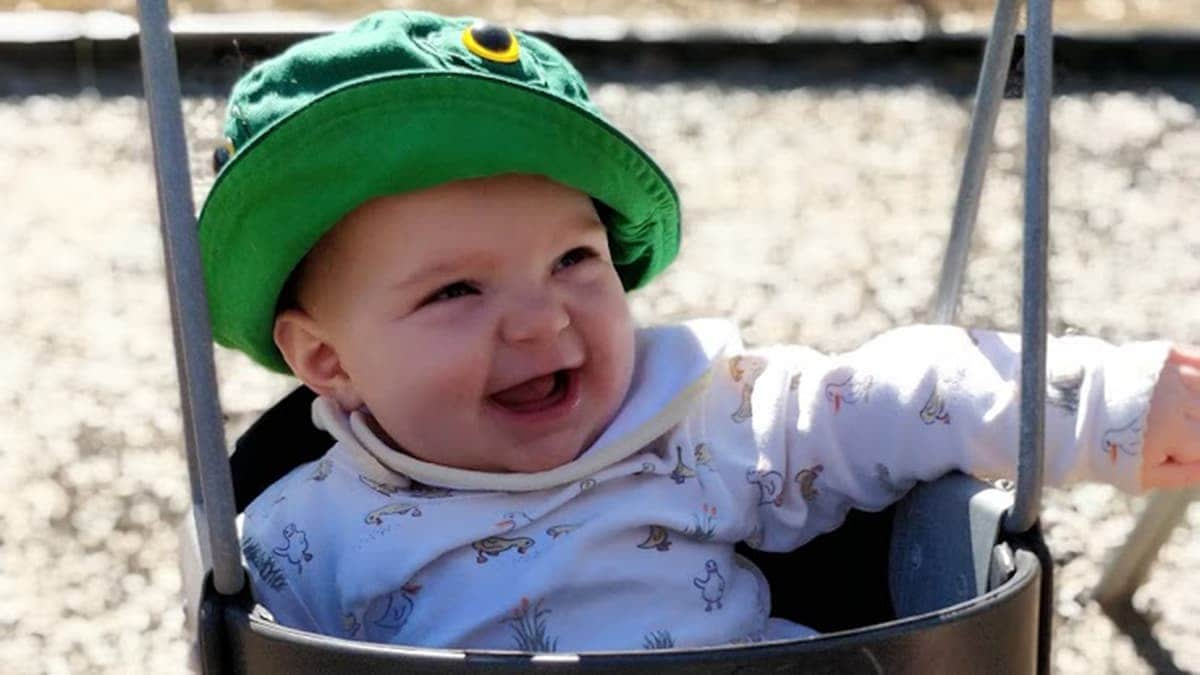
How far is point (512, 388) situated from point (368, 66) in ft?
0.67

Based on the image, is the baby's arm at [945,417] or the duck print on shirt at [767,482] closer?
the baby's arm at [945,417]

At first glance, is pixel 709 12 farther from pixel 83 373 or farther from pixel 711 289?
pixel 83 373

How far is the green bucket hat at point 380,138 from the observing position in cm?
114

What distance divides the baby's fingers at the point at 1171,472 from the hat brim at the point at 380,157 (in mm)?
346

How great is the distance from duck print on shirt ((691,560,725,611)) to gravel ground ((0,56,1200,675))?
2.21ft

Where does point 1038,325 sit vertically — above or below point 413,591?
above

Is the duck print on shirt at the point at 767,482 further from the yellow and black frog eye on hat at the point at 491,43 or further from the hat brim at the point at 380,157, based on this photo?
the yellow and black frog eye on hat at the point at 491,43

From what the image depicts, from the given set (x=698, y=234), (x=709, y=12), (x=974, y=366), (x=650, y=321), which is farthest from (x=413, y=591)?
(x=709, y=12)

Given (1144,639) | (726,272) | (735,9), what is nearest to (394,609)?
(1144,639)

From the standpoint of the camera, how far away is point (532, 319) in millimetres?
1187

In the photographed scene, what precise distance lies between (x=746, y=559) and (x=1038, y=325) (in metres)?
0.41

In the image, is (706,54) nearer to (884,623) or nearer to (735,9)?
(735,9)

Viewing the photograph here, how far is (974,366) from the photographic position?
1252mm

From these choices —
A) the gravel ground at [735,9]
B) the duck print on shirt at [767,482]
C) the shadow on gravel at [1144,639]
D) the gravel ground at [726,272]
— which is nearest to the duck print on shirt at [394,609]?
the duck print on shirt at [767,482]
